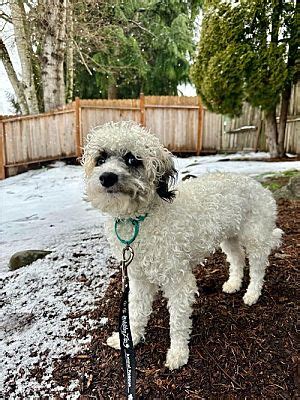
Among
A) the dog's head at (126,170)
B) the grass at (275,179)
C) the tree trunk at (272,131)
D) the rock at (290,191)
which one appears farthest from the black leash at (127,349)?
the tree trunk at (272,131)

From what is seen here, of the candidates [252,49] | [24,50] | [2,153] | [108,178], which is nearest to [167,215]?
[108,178]

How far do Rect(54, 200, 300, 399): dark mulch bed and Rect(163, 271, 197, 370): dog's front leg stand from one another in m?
0.07

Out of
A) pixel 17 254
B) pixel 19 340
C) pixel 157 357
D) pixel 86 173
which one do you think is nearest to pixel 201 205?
pixel 86 173

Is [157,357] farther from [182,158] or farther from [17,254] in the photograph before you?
[182,158]

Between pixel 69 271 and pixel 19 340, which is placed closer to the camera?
pixel 19 340

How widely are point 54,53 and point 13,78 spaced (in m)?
2.60

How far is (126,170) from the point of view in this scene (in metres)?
1.87

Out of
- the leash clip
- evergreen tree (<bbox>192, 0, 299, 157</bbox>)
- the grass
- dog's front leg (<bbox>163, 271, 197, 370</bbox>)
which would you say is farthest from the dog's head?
evergreen tree (<bbox>192, 0, 299, 157</bbox>)

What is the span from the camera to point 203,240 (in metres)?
2.29

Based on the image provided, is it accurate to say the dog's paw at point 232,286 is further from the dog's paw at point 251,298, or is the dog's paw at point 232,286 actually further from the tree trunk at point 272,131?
the tree trunk at point 272,131

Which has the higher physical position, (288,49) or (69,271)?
(288,49)

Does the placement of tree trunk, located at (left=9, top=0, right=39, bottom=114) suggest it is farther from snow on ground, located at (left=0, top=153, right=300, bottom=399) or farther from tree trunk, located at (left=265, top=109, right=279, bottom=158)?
tree trunk, located at (left=265, top=109, right=279, bottom=158)

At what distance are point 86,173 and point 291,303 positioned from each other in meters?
1.88

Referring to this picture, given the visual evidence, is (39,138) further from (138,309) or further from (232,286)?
(138,309)
